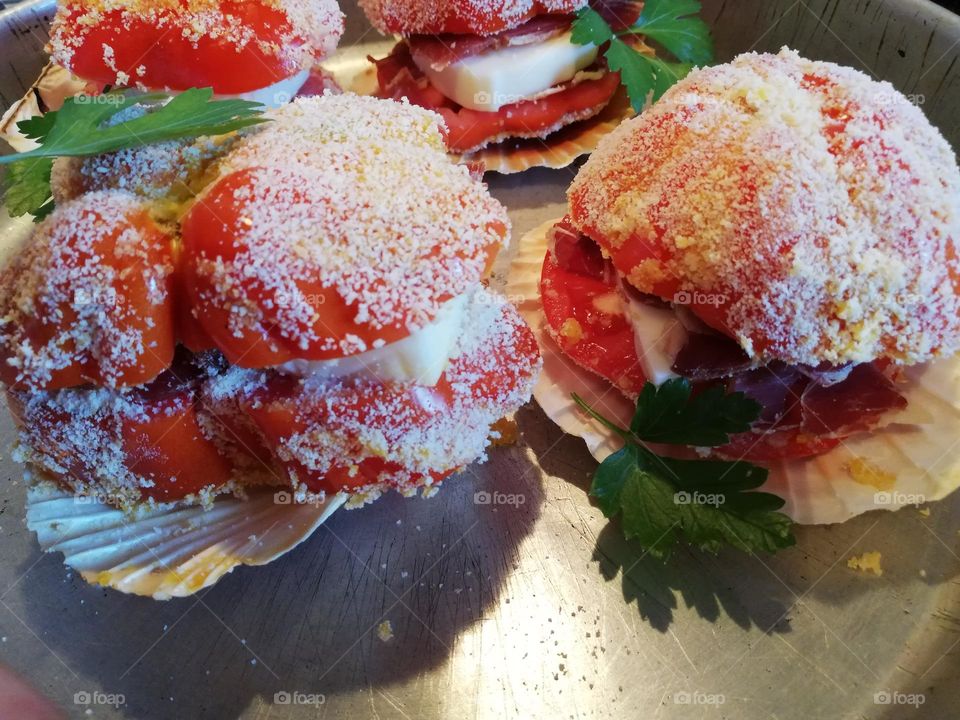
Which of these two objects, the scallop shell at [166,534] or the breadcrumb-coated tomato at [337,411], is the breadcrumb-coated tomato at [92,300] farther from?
the scallop shell at [166,534]

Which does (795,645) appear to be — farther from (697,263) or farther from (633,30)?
(633,30)

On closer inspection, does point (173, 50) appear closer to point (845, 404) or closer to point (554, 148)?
point (554, 148)

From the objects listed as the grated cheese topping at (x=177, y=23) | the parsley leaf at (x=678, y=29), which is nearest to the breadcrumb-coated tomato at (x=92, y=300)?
the grated cheese topping at (x=177, y=23)

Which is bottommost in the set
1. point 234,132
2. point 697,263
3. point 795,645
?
point 795,645

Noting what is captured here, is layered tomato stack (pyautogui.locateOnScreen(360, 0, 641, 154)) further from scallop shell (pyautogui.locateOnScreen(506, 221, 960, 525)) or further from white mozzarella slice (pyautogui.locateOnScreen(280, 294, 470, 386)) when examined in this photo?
white mozzarella slice (pyautogui.locateOnScreen(280, 294, 470, 386))

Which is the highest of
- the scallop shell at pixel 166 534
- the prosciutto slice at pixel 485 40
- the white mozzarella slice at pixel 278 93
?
the white mozzarella slice at pixel 278 93

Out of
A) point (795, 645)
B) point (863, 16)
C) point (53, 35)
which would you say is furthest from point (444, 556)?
point (863, 16)
